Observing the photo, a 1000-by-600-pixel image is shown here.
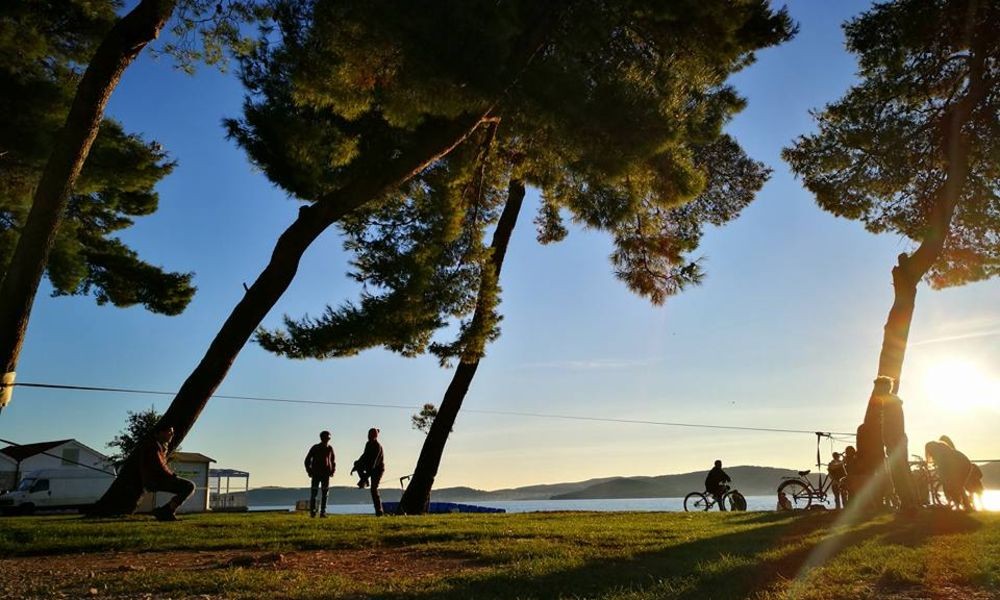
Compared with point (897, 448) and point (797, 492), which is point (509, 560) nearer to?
point (897, 448)

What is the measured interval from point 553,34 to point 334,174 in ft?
11.8

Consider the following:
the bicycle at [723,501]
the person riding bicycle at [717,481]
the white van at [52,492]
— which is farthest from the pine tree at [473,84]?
the white van at [52,492]

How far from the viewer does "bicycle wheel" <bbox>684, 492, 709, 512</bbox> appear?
706 inches

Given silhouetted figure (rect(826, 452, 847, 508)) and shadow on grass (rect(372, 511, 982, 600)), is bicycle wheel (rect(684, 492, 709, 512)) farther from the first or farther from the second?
shadow on grass (rect(372, 511, 982, 600))

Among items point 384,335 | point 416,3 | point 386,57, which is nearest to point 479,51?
point 416,3

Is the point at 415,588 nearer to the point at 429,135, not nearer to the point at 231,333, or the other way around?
the point at 231,333

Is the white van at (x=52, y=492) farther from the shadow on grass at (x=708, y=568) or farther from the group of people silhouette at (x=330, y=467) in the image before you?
the shadow on grass at (x=708, y=568)

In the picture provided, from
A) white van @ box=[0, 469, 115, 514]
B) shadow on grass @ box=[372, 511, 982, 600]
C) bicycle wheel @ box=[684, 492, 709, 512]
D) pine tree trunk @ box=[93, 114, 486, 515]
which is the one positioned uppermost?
pine tree trunk @ box=[93, 114, 486, 515]

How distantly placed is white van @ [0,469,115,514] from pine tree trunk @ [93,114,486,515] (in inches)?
949

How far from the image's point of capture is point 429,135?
8531mm

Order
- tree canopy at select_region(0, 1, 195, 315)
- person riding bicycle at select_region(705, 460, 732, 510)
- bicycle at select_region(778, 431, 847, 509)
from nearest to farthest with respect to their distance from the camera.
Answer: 1. tree canopy at select_region(0, 1, 195, 315)
2. bicycle at select_region(778, 431, 847, 509)
3. person riding bicycle at select_region(705, 460, 732, 510)

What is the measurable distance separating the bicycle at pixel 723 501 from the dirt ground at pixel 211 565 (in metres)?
12.1

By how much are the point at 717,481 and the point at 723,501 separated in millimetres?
472

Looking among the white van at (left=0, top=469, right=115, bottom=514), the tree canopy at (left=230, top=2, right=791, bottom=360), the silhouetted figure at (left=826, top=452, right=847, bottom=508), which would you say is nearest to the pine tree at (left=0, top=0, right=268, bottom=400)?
the tree canopy at (left=230, top=2, right=791, bottom=360)
